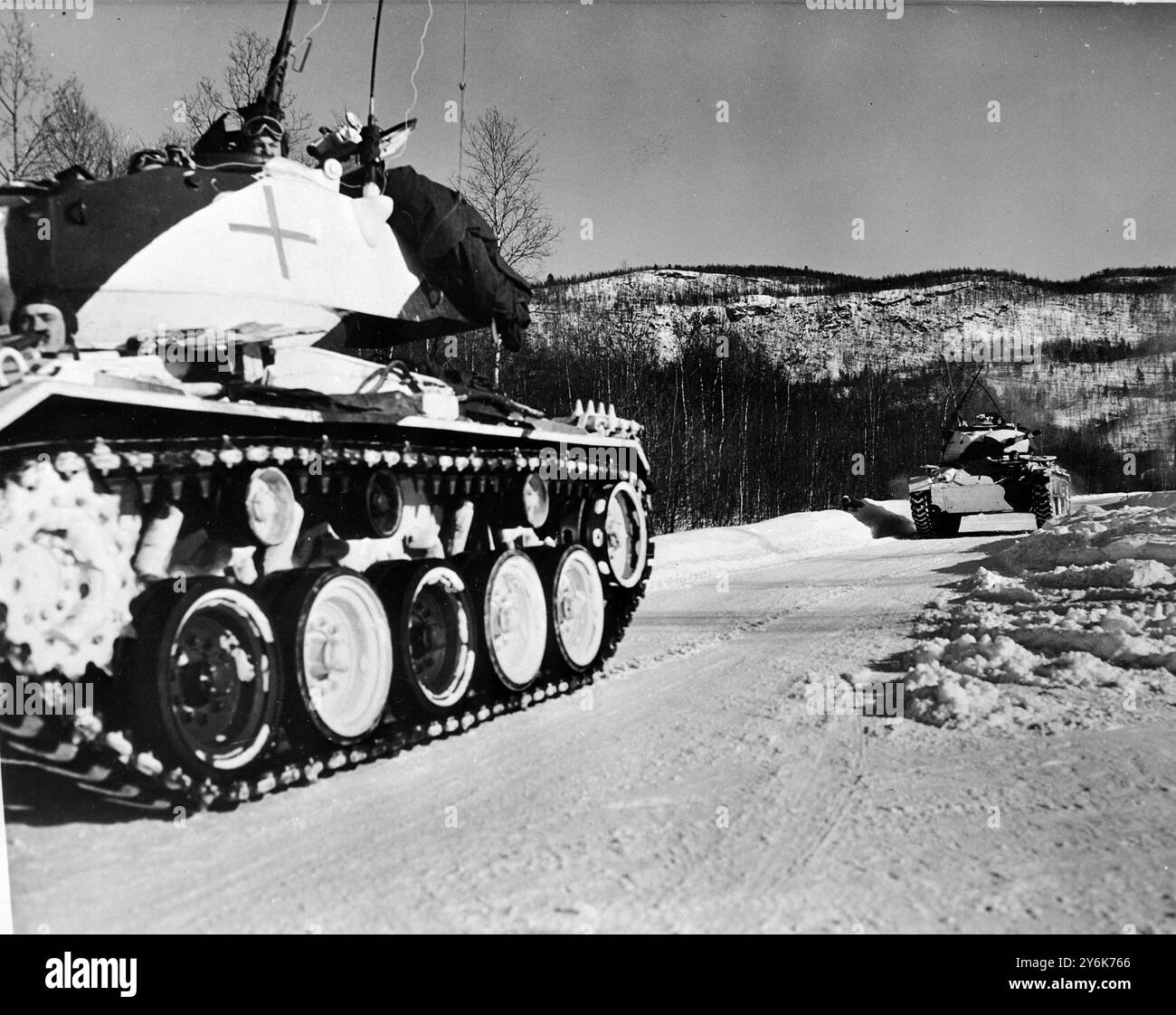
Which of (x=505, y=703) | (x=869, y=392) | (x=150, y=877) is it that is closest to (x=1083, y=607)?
(x=505, y=703)

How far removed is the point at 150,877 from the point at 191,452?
5.42 ft

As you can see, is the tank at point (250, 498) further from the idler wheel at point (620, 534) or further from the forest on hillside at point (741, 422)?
the forest on hillside at point (741, 422)

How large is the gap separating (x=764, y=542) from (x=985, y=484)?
4.61 meters

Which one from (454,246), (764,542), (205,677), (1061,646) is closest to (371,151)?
(454,246)

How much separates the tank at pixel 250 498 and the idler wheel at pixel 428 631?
→ 2 centimetres

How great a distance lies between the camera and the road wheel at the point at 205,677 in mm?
3965

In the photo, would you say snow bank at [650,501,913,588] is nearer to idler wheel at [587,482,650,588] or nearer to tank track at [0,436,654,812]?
idler wheel at [587,482,650,588]

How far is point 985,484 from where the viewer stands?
1797 centimetres

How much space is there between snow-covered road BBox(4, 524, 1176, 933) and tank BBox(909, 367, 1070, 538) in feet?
42.3

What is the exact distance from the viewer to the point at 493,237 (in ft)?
23.2

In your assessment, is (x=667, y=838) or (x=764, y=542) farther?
(x=764, y=542)

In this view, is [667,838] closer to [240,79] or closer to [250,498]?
[250,498]

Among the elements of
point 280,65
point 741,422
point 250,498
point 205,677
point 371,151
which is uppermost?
point 280,65

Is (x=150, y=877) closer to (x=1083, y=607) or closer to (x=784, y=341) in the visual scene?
(x=1083, y=607)
